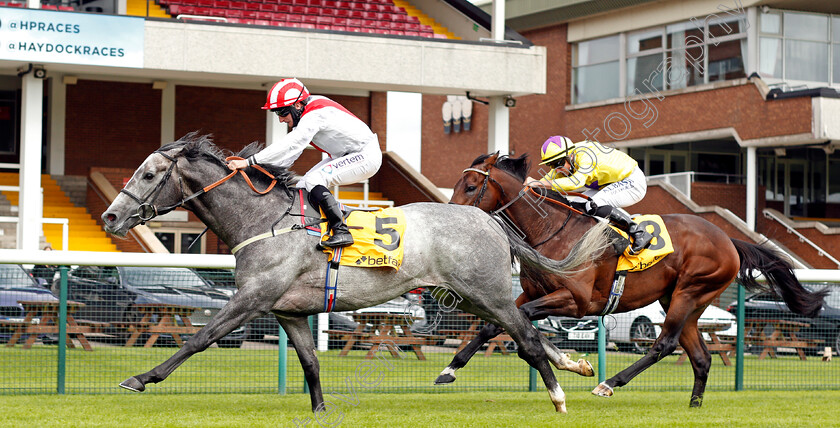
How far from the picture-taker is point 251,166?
7047 millimetres

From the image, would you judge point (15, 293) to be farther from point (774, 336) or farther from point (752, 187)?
point (752, 187)

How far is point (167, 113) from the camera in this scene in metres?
23.4

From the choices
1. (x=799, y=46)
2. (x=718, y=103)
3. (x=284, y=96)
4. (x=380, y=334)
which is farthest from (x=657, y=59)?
(x=284, y=96)

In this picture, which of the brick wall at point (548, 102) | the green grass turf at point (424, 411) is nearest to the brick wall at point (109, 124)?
the brick wall at point (548, 102)

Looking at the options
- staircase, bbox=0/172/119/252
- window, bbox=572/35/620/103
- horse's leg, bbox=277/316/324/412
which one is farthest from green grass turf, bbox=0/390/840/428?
window, bbox=572/35/620/103

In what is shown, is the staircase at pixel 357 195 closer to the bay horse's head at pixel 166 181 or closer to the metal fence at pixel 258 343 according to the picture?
the metal fence at pixel 258 343

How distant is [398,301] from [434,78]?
31.7 ft

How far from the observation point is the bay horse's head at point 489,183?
833 centimetres

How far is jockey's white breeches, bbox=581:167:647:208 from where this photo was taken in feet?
27.6

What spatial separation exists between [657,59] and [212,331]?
78.0ft

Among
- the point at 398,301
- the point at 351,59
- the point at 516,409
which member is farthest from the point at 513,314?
the point at 351,59

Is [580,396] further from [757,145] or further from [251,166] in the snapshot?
[757,145]

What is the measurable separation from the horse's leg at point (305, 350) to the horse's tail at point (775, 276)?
3.94m

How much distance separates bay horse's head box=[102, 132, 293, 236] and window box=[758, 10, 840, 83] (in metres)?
21.9
